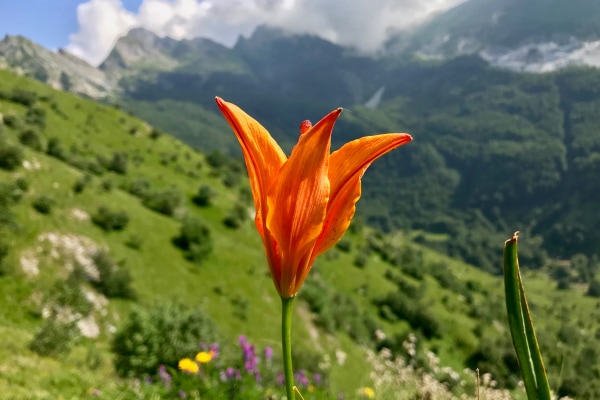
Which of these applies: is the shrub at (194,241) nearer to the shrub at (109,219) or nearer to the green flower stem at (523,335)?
the shrub at (109,219)

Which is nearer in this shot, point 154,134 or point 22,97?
point 22,97

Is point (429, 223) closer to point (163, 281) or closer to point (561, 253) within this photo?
point (561, 253)

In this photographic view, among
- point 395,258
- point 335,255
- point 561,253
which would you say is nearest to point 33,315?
point 335,255

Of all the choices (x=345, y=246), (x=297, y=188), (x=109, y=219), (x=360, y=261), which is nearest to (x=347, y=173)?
(x=297, y=188)

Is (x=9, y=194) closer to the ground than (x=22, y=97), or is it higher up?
closer to the ground

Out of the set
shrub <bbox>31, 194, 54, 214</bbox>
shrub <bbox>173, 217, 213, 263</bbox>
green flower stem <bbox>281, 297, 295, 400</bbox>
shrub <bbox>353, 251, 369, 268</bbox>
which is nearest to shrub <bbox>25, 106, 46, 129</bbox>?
shrub <bbox>173, 217, 213, 263</bbox>

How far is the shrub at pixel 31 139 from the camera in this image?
27.4m

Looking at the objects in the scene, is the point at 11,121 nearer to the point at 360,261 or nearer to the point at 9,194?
the point at 9,194

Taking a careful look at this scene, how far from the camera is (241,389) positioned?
13.3 ft

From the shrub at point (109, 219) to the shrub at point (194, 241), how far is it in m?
4.05

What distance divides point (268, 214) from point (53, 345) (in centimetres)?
707

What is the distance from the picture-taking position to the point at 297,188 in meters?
1.10

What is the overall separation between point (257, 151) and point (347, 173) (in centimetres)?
24

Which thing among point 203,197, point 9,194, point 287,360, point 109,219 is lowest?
point 9,194
